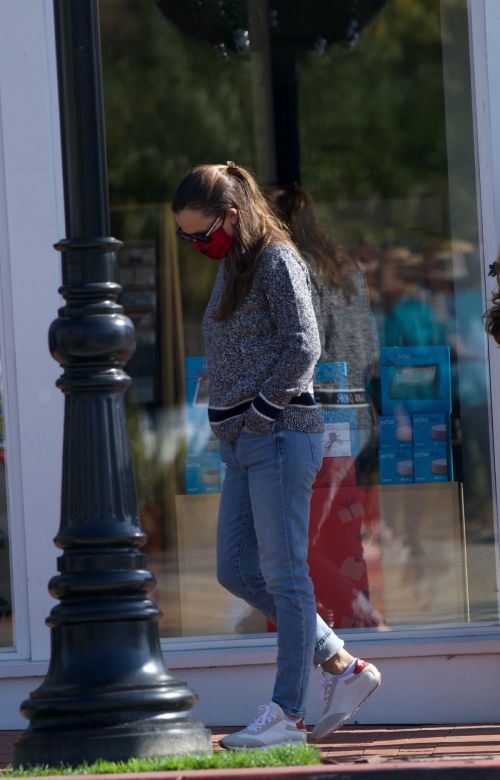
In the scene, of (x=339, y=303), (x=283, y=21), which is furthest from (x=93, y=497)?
(x=283, y=21)

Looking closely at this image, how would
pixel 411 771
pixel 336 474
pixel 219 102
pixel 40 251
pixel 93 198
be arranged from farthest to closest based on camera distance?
1. pixel 219 102
2. pixel 336 474
3. pixel 40 251
4. pixel 93 198
5. pixel 411 771

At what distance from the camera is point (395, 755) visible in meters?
4.92

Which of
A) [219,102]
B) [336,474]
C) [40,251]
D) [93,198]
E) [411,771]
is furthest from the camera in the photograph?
[219,102]

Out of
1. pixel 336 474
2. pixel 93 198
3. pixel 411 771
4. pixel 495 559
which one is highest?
pixel 93 198

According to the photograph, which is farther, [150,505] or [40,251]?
[150,505]

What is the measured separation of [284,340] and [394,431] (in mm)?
1777

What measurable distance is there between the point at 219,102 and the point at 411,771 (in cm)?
371

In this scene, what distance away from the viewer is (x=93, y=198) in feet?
14.1

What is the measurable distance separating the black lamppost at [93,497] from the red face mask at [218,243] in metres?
0.43

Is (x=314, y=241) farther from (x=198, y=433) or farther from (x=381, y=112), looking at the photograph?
(x=198, y=433)

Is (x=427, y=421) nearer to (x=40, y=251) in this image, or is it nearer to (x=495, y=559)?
(x=495, y=559)

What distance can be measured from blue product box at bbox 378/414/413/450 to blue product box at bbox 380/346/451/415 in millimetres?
32

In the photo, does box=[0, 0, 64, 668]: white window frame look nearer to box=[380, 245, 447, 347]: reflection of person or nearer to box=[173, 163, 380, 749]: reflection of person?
box=[173, 163, 380, 749]: reflection of person

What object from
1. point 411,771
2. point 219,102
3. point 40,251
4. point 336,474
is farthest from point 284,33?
point 411,771
